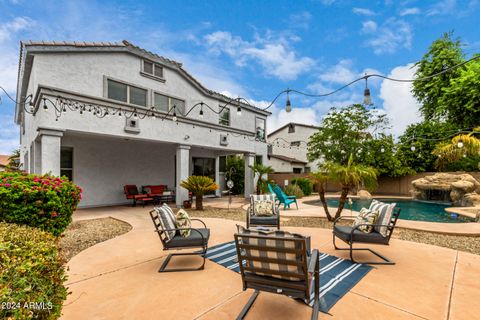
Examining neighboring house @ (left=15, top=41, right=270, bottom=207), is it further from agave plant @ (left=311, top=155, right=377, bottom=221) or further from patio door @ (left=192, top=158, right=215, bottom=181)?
agave plant @ (left=311, top=155, right=377, bottom=221)

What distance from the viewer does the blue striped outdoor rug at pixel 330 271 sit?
3.05 meters

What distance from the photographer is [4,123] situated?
1556 centimetres

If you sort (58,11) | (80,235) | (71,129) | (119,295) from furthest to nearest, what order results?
(58,11)
(71,129)
(80,235)
(119,295)

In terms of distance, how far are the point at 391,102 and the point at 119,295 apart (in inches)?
909

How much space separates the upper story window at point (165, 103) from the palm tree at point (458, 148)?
15.4m

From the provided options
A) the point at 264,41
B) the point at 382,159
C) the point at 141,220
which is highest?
the point at 264,41

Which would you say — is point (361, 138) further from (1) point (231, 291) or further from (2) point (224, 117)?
(1) point (231, 291)

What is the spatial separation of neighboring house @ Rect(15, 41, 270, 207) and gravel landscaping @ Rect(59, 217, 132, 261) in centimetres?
189

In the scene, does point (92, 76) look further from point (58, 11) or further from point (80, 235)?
point (80, 235)

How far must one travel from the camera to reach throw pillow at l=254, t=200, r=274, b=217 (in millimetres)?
6572

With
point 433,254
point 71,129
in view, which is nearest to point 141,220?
point 71,129

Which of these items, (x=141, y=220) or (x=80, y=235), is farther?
(x=141, y=220)

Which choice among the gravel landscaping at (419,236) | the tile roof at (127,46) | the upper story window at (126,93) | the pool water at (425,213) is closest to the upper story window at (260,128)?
the tile roof at (127,46)

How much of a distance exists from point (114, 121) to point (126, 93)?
271 cm
